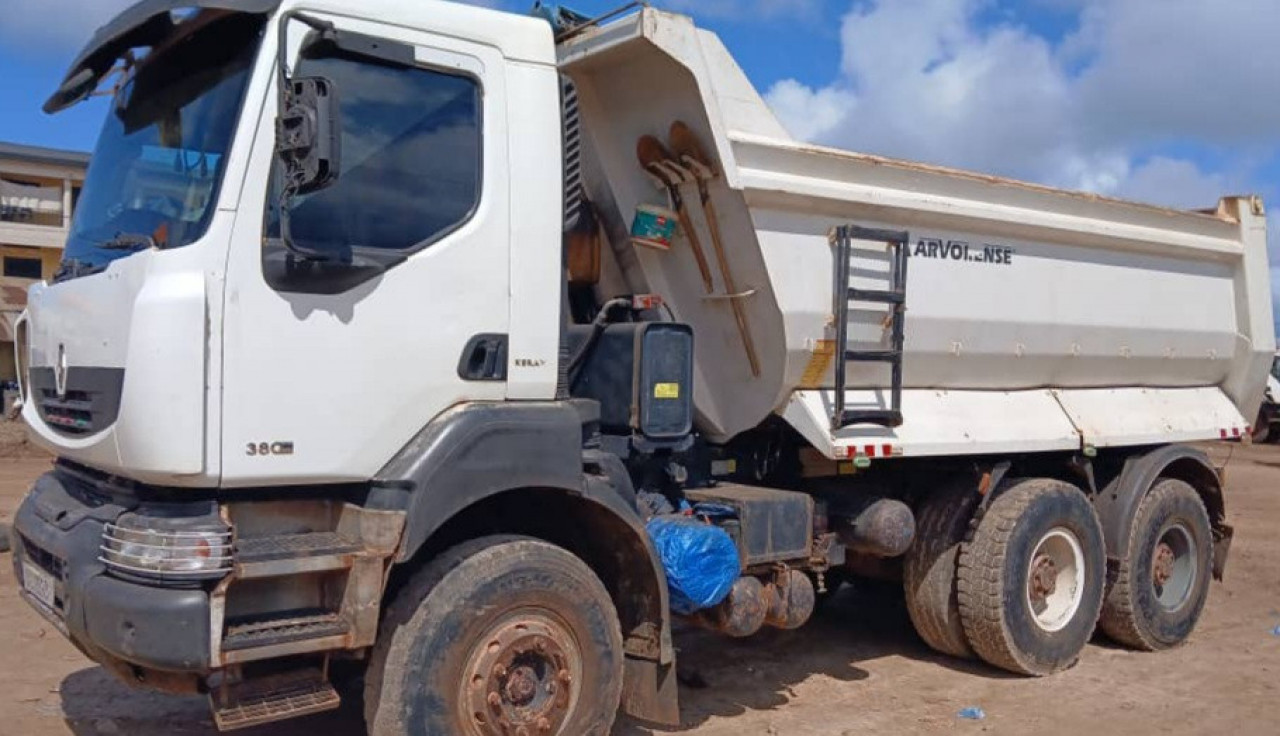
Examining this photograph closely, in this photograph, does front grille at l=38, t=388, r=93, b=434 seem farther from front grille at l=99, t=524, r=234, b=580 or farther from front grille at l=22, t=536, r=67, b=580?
front grille at l=99, t=524, r=234, b=580

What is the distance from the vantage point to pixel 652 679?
16.2ft

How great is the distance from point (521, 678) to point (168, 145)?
7.65 ft

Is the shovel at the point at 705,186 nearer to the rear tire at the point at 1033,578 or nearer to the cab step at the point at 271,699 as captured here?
the rear tire at the point at 1033,578

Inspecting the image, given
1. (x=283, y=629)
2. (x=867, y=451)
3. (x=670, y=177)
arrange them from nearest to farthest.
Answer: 1. (x=283, y=629)
2. (x=670, y=177)
3. (x=867, y=451)

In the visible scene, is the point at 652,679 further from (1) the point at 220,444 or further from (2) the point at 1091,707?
(2) the point at 1091,707

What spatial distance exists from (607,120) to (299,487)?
2.52m

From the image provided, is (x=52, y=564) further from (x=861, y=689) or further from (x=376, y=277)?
(x=861, y=689)

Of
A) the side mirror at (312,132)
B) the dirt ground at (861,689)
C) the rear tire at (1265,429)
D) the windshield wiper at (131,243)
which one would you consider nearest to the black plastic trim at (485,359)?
the side mirror at (312,132)

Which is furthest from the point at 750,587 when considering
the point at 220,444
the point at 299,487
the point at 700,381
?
the point at 220,444

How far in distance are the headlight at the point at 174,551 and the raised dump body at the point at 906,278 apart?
2562 millimetres

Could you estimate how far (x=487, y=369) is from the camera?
14.5 feet

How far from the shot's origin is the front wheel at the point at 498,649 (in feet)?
13.5

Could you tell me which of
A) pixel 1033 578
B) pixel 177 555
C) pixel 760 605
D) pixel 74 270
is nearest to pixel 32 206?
pixel 74 270

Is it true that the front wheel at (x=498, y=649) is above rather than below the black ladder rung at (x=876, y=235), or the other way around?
below
